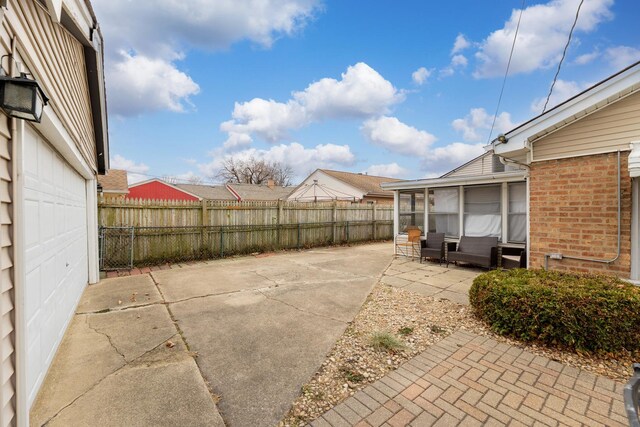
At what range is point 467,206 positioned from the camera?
27.0ft

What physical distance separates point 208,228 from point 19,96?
740cm

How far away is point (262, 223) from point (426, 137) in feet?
47.4

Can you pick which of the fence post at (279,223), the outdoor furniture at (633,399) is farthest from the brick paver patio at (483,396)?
the fence post at (279,223)

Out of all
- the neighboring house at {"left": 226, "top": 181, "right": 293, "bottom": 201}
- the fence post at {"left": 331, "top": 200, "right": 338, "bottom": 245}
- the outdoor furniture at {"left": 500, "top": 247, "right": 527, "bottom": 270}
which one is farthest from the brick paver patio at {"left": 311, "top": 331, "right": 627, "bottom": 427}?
the neighboring house at {"left": 226, "top": 181, "right": 293, "bottom": 201}

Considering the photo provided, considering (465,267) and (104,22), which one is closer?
(104,22)

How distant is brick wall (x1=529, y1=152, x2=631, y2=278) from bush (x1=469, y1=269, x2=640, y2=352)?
0.67m

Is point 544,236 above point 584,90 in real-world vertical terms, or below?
below

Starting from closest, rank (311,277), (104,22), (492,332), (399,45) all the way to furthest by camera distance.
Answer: (492,332) < (104,22) < (311,277) < (399,45)

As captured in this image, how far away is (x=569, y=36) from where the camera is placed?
18.4 ft

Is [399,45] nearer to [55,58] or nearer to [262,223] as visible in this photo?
[262,223]

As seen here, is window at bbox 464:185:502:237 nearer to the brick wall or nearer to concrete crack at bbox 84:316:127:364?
the brick wall

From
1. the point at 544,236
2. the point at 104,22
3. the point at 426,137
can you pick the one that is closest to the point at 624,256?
the point at 544,236

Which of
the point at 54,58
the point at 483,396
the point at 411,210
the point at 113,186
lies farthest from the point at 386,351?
the point at 113,186

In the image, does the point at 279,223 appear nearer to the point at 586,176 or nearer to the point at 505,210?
the point at 505,210
